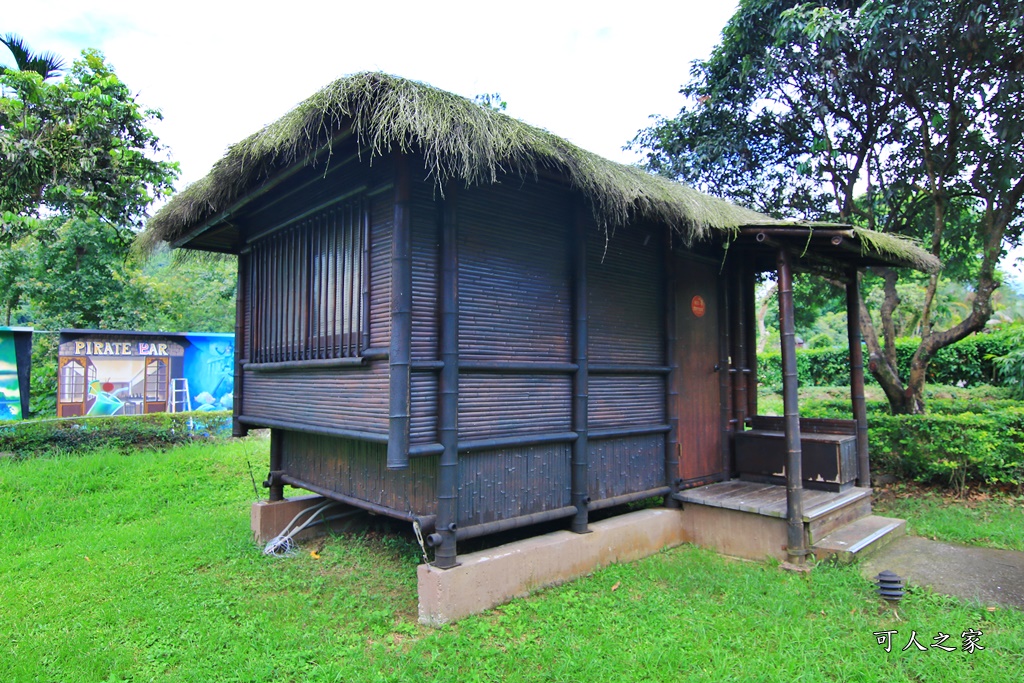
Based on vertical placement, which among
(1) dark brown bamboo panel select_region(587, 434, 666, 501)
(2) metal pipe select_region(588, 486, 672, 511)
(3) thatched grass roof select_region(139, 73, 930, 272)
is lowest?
(2) metal pipe select_region(588, 486, 672, 511)

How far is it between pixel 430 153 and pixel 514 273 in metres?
1.07

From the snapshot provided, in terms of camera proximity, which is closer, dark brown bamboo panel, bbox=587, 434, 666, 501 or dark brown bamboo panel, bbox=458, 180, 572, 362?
dark brown bamboo panel, bbox=458, 180, 572, 362

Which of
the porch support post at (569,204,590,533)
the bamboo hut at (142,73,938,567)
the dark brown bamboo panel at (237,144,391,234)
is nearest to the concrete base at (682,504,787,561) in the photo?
the bamboo hut at (142,73,938,567)

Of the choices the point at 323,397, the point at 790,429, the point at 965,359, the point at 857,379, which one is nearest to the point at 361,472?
the point at 323,397

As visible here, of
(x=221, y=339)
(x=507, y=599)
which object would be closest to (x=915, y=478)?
(x=507, y=599)

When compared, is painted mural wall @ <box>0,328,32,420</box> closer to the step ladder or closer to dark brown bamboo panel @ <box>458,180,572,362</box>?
the step ladder

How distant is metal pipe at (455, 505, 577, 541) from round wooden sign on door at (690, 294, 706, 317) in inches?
91.0

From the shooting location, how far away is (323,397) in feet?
14.0

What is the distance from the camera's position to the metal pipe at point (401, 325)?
334 cm

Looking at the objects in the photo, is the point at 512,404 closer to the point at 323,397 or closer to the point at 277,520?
the point at 323,397

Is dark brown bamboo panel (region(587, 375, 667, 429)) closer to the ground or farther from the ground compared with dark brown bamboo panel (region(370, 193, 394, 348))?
closer to the ground

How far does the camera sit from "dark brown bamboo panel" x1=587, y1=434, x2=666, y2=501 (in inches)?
180

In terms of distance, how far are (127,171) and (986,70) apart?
1260 cm

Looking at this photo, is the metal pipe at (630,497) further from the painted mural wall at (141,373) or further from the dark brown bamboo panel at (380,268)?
the painted mural wall at (141,373)
